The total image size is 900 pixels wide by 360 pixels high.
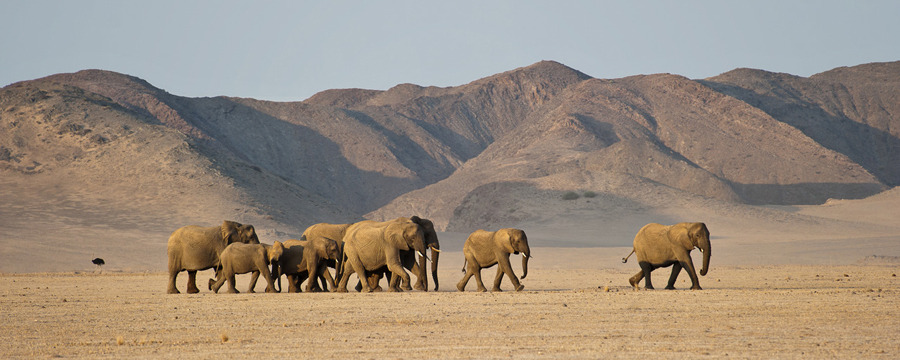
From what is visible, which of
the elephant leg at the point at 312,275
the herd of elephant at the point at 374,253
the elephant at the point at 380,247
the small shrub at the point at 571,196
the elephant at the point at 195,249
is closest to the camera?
the herd of elephant at the point at 374,253

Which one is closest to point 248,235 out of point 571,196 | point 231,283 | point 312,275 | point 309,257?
point 231,283

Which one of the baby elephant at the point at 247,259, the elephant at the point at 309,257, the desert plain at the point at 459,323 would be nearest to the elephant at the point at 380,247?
the elephant at the point at 309,257

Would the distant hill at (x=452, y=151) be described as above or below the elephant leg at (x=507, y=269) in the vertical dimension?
above

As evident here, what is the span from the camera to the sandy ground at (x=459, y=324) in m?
12.5

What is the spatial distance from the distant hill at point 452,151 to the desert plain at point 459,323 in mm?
36733

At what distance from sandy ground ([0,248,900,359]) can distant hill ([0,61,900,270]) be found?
37.0m

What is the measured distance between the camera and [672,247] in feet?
81.1

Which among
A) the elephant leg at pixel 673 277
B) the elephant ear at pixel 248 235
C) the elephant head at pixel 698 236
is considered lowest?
the elephant leg at pixel 673 277

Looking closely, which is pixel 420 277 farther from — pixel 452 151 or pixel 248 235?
pixel 452 151

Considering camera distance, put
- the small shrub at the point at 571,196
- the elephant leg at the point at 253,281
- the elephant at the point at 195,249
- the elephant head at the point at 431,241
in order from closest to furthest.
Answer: the elephant leg at the point at 253,281 → the elephant at the point at 195,249 → the elephant head at the point at 431,241 → the small shrub at the point at 571,196

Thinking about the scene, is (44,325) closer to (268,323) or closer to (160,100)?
(268,323)

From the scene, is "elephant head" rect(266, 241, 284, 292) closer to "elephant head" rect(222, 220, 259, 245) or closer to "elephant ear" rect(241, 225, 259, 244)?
"elephant head" rect(222, 220, 259, 245)

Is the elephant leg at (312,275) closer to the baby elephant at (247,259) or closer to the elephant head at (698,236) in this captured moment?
the baby elephant at (247,259)

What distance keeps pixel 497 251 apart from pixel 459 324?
348 inches
